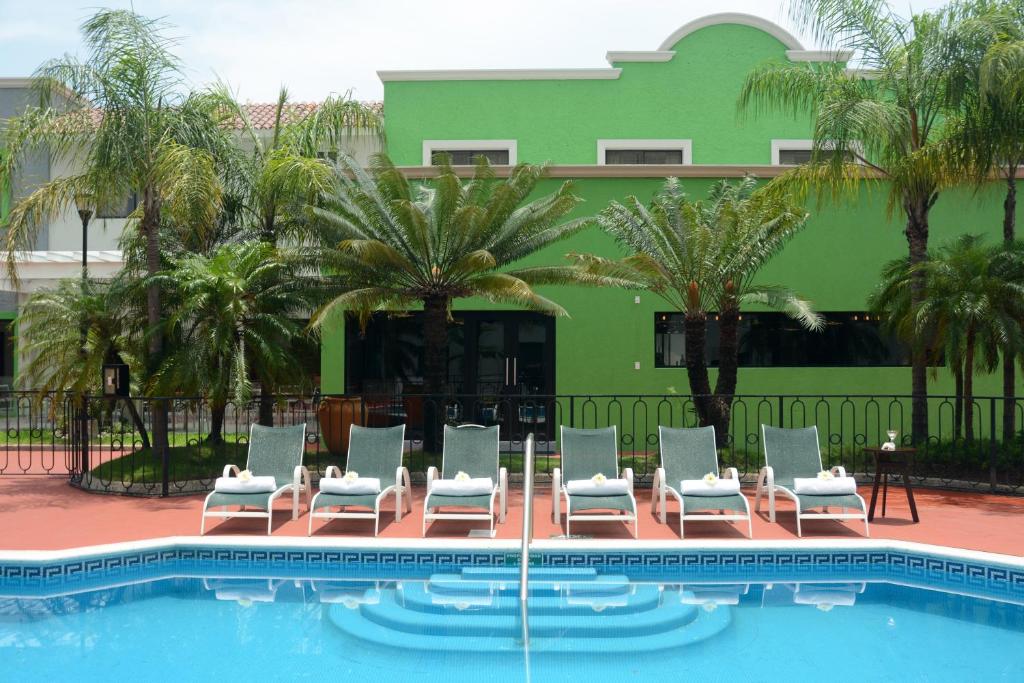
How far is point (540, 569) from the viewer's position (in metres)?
9.39

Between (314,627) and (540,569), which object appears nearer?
(314,627)

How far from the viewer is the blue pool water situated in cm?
678

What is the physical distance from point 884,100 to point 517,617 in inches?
436

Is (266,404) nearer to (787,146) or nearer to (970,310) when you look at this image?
(970,310)

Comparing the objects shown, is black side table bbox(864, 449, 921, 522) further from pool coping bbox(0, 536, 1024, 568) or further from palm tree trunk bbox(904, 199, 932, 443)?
palm tree trunk bbox(904, 199, 932, 443)

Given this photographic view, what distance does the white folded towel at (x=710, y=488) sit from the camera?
10.1m

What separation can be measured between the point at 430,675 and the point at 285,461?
17.3 ft

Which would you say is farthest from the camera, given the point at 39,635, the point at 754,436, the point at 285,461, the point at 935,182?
the point at 754,436

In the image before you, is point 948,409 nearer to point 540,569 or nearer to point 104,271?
point 540,569

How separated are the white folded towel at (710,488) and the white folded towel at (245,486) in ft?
15.1

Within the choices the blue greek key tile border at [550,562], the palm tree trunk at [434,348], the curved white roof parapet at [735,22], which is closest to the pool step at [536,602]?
the blue greek key tile border at [550,562]

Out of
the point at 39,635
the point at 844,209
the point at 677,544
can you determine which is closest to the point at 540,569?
the point at 677,544

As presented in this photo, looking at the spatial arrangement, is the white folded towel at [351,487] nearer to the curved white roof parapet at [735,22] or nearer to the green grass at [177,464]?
the green grass at [177,464]

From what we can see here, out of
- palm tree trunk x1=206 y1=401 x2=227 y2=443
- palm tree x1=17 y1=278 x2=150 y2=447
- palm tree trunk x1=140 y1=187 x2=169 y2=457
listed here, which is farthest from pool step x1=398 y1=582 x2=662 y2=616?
palm tree x1=17 y1=278 x2=150 y2=447
